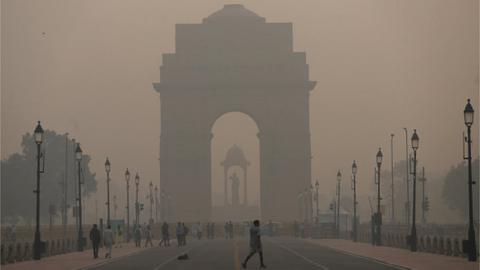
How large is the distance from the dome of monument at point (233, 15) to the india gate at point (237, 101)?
0.82m

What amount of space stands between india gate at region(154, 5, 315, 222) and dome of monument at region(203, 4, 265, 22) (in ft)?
2.69

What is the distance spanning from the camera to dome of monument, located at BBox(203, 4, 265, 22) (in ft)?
476

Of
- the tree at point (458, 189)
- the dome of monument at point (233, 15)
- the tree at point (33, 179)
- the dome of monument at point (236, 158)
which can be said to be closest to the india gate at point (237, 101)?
the dome of monument at point (233, 15)

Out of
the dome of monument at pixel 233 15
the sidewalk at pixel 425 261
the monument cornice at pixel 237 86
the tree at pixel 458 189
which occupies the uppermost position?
the dome of monument at pixel 233 15

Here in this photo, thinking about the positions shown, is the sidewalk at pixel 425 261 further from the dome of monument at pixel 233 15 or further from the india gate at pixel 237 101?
the dome of monument at pixel 233 15

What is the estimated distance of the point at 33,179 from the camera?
502 ft

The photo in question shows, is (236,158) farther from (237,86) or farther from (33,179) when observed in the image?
(237,86)

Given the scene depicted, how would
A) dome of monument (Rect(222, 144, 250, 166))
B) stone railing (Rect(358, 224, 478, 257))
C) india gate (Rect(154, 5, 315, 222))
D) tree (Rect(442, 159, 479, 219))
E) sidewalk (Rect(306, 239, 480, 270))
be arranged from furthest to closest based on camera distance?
dome of monument (Rect(222, 144, 250, 166)) → india gate (Rect(154, 5, 315, 222)) → tree (Rect(442, 159, 479, 219)) → stone railing (Rect(358, 224, 478, 257)) → sidewalk (Rect(306, 239, 480, 270))

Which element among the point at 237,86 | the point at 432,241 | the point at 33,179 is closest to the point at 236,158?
the point at 33,179

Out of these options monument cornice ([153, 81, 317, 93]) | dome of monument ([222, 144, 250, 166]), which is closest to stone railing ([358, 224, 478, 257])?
monument cornice ([153, 81, 317, 93])

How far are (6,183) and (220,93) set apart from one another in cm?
2846

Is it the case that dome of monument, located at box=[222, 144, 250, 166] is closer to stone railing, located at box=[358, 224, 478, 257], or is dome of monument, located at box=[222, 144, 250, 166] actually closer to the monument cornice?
the monument cornice

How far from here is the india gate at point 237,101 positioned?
142 metres

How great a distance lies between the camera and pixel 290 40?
14325 centimetres
